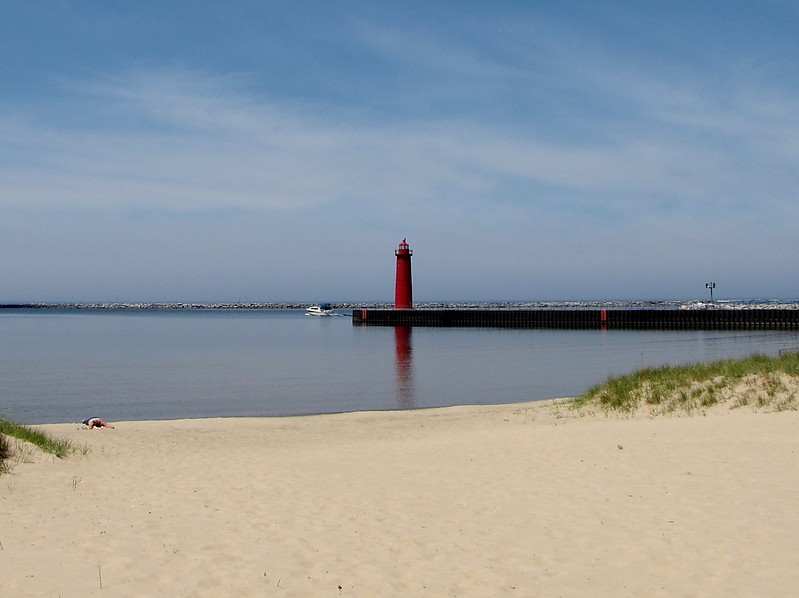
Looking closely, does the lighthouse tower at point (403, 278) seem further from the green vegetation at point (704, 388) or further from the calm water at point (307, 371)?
the green vegetation at point (704, 388)

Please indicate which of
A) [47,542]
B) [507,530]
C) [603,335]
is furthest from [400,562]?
[603,335]

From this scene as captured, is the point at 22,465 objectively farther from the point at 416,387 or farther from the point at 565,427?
the point at 416,387

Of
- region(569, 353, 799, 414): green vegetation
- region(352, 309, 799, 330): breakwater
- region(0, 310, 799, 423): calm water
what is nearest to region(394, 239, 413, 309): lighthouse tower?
region(352, 309, 799, 330): breakwater

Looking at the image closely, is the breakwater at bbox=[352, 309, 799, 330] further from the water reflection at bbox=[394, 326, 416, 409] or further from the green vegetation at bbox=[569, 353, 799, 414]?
the green vegetation at bbox=[569, 353, 799, 414]

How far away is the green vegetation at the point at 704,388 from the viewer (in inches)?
583

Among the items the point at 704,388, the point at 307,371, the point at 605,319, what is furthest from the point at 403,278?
the point at 704,388

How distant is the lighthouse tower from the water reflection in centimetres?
1336

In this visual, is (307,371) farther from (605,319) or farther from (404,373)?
(605,319)

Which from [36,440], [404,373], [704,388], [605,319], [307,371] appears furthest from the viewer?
[605,319]

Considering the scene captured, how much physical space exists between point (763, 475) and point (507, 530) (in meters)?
3.73

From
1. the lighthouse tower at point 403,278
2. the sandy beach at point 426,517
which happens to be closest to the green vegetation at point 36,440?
the sandy beach at point 426,517

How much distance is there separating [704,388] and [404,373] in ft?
51.2

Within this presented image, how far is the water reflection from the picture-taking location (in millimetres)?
22078

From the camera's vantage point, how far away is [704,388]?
51.7 ft
